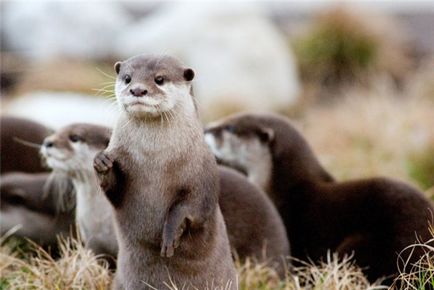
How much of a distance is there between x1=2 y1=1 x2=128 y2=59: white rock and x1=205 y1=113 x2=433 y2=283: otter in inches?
353

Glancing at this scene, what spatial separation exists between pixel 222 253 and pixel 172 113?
69 centimetres

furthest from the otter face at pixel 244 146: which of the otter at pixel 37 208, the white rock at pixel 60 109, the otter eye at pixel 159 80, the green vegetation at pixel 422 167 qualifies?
the white rock at pixel 60 109

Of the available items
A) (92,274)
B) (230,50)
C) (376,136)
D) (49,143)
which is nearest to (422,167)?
(376,136)

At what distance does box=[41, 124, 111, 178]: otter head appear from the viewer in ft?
17.2

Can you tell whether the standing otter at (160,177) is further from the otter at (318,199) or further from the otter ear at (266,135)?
the otter ear at (266,135)

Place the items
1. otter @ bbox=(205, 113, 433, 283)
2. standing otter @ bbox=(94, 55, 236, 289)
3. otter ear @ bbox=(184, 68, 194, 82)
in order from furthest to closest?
1. otter @ bbox=(205, 113, 433, 283)
2. otter ear @ bbox=(184, 68, 194, 82)
3. standing otter @ bbox=(94, 55, 236, 289)

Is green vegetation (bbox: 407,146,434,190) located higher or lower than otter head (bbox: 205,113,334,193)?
lower

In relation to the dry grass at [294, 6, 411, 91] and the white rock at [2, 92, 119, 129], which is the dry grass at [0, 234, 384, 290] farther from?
the dry grass at [294, 6, 411, 91]

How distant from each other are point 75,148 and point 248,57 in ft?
26.1

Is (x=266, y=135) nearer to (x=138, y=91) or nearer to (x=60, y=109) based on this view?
(x=138, y=91)

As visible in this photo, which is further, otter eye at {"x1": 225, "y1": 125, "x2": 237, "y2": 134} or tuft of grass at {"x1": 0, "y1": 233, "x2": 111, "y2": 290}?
otter eye at {"x1": 225, "y1": 125, "x2": 237, "y2": 134}

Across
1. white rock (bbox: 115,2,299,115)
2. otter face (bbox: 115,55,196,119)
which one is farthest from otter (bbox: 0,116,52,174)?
white rock (bbox: 115,2,299,115)

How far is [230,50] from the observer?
13.1 m

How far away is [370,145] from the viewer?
9.38 m
